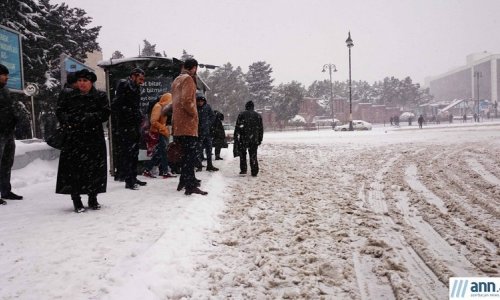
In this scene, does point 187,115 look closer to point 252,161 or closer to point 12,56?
point 252,161

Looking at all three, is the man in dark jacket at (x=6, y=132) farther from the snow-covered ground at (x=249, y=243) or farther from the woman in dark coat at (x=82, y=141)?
→ the woman in dark coat at (x=82, y=141)

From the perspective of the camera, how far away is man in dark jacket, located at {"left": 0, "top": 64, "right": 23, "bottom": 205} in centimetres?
512

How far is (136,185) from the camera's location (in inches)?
252

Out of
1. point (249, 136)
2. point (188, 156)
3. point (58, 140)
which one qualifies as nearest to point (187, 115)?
point (188, 156)

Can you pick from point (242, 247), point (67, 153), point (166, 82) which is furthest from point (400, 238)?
point (166, 82)

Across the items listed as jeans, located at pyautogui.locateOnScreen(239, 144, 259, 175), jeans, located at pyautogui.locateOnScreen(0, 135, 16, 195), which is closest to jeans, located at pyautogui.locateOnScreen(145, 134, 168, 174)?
jeans, located at pyautogui.locateOnScreen(239, 144, 259, 175)

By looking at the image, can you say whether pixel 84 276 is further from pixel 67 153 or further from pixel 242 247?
pixel 67 153

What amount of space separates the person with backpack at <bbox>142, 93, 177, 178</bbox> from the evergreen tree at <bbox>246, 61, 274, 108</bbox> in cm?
5580

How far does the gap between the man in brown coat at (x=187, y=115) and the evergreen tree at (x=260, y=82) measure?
57.9 m

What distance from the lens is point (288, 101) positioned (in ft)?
200

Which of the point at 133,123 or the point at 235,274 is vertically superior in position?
the point at 133,123

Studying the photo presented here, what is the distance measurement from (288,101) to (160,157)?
2141 inches

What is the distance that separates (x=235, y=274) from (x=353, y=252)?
4.28 feet

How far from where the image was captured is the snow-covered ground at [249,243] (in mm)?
2773
